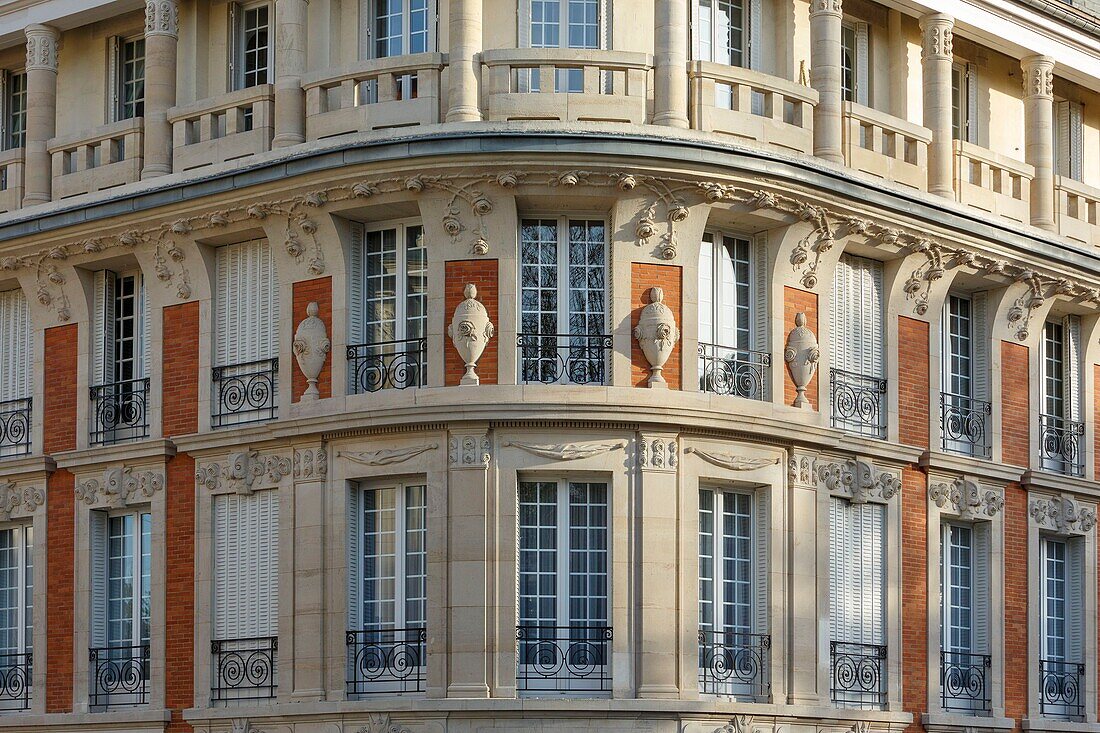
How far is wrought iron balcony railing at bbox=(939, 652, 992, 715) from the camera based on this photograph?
106ft

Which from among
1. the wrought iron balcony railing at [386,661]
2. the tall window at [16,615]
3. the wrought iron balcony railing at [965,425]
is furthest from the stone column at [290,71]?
the wrought iron balcony railing at [965,425]

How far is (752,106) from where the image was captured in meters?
30.3

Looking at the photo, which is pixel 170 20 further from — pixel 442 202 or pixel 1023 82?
pixel 1023 82

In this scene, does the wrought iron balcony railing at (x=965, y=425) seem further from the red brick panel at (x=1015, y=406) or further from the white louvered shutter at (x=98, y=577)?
the white louvered shutter at (x=98, y=577)

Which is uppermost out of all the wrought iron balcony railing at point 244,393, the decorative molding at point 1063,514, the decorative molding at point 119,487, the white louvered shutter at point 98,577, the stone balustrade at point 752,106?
the stone balustrade at point 752,106

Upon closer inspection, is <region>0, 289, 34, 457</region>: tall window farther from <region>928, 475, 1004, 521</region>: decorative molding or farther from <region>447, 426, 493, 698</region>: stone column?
<region>928, 475, 1004, 521</region>: decorative molding

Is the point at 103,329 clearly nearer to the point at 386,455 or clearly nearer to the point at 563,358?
the point at 386,455

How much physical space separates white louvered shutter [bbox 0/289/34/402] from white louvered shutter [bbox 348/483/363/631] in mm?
6072

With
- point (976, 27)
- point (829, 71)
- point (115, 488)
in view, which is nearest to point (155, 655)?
point (115, 488)

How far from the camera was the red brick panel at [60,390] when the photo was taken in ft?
108

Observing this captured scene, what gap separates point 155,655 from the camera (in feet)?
102

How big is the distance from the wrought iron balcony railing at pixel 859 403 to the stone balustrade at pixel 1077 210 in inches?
177

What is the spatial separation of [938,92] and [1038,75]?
2.36m

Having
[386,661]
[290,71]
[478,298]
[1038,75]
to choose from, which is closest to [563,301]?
[478,298]
